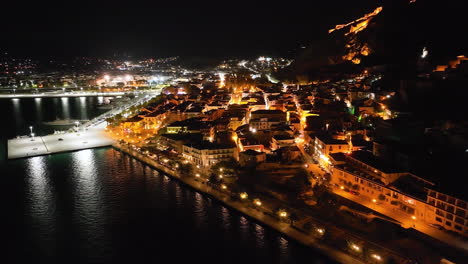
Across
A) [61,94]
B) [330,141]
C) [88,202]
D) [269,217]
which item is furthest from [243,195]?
[61,94]

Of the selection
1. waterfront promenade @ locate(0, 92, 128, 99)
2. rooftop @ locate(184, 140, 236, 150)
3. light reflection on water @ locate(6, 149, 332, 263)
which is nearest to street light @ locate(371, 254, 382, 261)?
light reflection on water @ locate(6, 149, 332, 263)

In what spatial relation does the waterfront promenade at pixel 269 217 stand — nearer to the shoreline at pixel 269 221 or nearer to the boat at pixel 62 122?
the shoreline at pixel 269 221

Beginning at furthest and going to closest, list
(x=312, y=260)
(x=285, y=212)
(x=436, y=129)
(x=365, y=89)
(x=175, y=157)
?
(x=365, y=89) < (x=175, y=157) < (x=436, y=129) < (x=285, y=212) < (x=312, y=260)

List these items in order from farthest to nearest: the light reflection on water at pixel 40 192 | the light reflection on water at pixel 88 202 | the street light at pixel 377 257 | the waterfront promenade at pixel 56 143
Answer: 1. the waterfront promenade at pixel 56 143
2. the light reflection on water at pixel 40 192
3. the light reflection on water at pixel 88 202
4. the street light at pixel 377 257

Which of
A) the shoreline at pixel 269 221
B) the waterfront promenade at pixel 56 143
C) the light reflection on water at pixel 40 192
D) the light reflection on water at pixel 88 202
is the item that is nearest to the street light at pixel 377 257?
the shoreline at pixel 269 221

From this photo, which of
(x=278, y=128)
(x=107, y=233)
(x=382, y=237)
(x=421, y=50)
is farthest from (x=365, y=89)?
(x=107, y=233)

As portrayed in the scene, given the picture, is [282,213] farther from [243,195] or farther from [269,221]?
[243,195]

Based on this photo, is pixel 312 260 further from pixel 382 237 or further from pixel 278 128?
pixel 278 128
